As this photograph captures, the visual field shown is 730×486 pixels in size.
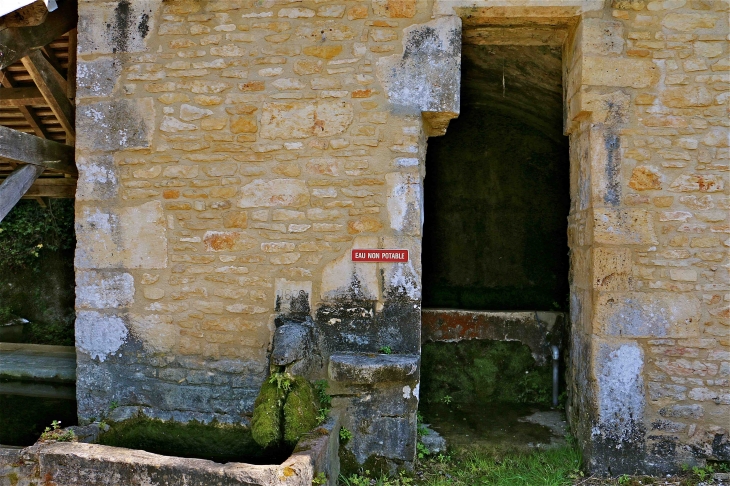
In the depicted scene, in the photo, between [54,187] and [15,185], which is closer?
[15,185]

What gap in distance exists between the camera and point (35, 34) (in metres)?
3.71

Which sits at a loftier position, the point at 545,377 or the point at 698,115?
the point at 698,115

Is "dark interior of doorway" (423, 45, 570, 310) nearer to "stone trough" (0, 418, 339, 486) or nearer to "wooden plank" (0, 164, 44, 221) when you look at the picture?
"stone trough" (0, 418, 339, 486)

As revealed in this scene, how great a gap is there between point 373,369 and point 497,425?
1.47m

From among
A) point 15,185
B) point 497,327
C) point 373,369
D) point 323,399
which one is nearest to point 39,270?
point 15,185

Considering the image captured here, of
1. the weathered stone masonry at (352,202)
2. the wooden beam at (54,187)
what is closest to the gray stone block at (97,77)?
the weathered stone masonry at (352,202)

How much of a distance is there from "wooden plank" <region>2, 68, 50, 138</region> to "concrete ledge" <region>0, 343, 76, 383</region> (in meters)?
1.92

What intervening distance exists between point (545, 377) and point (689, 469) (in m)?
1.39

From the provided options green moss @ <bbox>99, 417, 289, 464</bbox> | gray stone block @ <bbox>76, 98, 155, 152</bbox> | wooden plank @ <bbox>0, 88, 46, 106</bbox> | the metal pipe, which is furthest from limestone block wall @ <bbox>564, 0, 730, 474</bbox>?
wooden plank @ <bbox>0, 88, 46, 106</bbox>

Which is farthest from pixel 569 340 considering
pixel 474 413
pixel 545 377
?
pixel 474 413

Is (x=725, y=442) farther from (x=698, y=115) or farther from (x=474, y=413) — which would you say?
(x=698, y=115)

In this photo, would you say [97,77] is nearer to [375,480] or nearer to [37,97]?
[37,97]

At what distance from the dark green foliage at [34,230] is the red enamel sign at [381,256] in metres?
4.42

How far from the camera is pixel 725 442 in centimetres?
330
